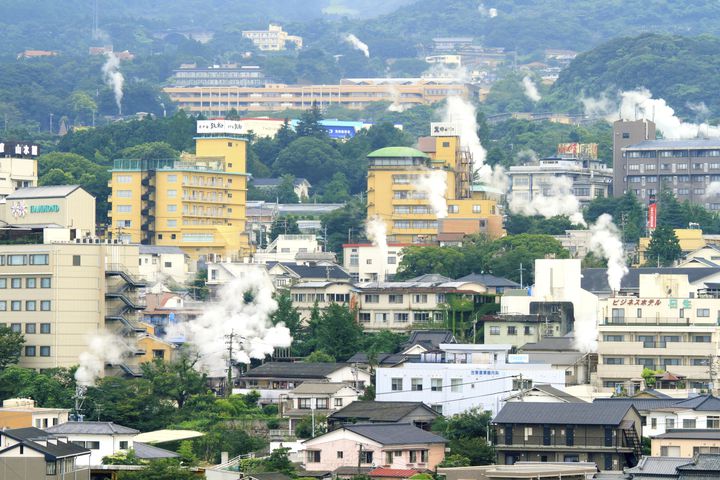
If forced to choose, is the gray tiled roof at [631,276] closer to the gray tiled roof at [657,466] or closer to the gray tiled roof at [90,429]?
the gray tiled roof at [90,429]

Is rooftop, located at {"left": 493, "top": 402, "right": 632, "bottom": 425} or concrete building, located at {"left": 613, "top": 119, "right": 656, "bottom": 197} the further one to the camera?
concrete building, located at {"left": 613, "top": 119, "right": 656, "bottom": 197}

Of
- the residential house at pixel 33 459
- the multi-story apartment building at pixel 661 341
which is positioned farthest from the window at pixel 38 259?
the residential house at pixel 33 459

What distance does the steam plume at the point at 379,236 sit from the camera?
104m

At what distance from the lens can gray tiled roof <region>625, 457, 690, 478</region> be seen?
52169 mm

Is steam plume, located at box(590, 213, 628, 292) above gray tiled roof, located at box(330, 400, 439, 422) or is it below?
above

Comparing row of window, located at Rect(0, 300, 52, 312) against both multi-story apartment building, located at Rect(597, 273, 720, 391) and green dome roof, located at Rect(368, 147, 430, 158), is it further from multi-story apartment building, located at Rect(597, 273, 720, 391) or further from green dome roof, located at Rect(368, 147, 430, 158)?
green dome roof, located at Rect(368, 147, 430, 158)

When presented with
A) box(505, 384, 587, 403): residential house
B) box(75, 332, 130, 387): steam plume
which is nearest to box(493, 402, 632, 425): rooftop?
box(505, 384, 587, 403): residential house

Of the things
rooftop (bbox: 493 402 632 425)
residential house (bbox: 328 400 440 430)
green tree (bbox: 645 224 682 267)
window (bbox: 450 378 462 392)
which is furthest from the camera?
green tree (bbox: 645 224 682 267)

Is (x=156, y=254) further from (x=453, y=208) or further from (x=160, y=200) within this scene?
(x=453, y=208)

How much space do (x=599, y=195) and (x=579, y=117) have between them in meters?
53.6

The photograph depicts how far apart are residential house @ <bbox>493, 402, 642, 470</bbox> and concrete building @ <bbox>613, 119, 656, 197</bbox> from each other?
70.1m

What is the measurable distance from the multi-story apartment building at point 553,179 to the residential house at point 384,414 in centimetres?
6455

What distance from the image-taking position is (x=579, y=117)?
182 metres

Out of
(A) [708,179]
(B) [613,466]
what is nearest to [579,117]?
(A) [708,179]
